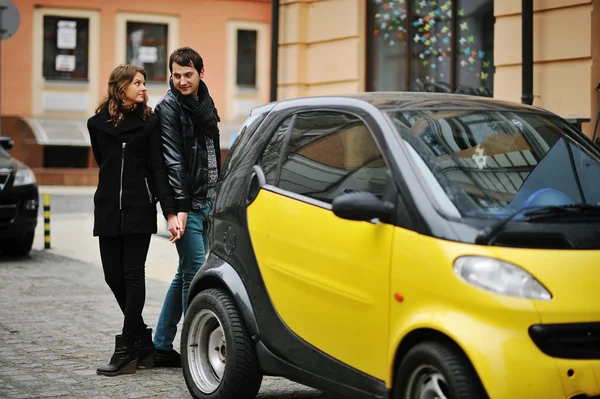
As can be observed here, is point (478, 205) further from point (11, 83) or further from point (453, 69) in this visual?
point (11, 83)

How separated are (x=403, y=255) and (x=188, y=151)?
2.86 m

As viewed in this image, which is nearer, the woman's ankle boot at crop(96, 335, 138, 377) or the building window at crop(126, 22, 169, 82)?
the woman's ankle boot at crop(96, 335, 138, 377)

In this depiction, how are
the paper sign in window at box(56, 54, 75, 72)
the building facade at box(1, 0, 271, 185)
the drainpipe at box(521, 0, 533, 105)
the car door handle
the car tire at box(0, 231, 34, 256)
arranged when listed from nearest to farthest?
the car door handle → the drainpipe at box(521, 0, 533, 105) → the car tire at box(0, 231, 34, 256) → the building facade at box(1, 0, 271, 185) → the paper sign in window at box(56, 54, 75, 72)

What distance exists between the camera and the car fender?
5.96m

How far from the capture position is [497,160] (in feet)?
17.4

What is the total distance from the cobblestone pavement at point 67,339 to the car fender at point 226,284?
713 mm

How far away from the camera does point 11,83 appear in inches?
1373

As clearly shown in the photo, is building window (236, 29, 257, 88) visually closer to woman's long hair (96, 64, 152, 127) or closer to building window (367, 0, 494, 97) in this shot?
building window (367, 0, 494, 97)

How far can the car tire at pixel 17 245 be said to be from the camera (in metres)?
14.2

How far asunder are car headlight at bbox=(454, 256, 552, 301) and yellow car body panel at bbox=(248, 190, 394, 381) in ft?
1.49

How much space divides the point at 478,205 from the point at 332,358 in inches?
40.4

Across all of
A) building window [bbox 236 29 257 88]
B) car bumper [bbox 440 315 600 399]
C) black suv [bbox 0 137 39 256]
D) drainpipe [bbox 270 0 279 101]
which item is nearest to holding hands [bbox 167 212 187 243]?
car bumper [bbox 440 315 600 399]

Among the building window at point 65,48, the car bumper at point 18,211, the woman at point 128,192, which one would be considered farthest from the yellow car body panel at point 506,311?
the building window at point 65,48

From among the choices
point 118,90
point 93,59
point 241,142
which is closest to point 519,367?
point 241,142
